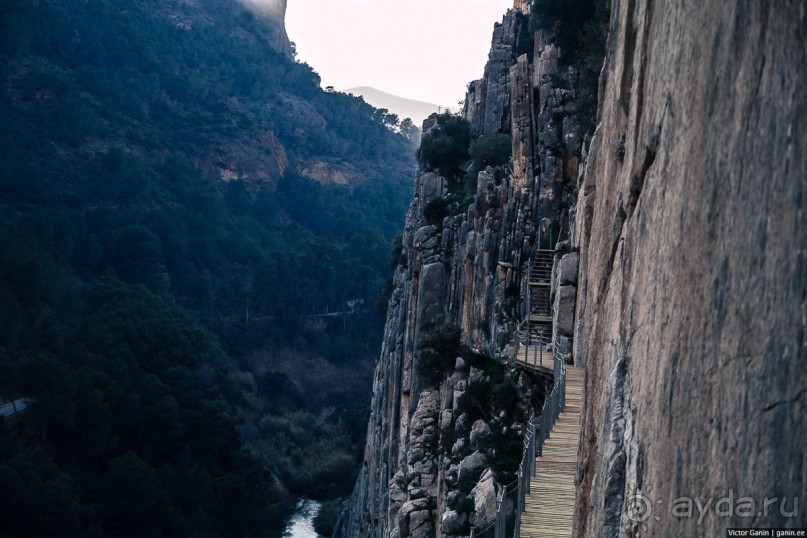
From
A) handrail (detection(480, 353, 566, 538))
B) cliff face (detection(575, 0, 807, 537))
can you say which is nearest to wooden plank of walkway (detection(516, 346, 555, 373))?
handrail (detection(480, 353, 566, 538))

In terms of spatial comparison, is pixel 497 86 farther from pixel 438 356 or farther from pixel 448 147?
pixel 438 356

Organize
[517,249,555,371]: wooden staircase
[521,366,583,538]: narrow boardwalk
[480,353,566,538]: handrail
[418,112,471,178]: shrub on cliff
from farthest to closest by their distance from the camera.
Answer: [418,112,471,178]: shrub on cliff
[517,249,555,371]: wooden staircase
[521,366,583,538]: narrow boardwalk
[480,353,566,538]: handrail

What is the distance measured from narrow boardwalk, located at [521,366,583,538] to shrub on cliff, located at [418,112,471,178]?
32253 mm

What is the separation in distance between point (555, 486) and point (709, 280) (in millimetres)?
7983

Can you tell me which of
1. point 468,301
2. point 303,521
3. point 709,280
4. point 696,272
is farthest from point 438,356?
point 709,280

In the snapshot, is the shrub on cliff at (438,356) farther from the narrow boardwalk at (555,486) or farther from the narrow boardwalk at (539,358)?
the narrow boardwalk at (555,486)

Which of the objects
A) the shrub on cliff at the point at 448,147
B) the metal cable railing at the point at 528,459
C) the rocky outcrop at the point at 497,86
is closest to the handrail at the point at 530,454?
the metal cable railing at the point at 528,459

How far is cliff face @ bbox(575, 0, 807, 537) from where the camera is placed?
2.74 meters

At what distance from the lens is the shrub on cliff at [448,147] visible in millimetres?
45312

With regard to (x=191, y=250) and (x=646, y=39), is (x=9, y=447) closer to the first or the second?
(x=646, y=39)

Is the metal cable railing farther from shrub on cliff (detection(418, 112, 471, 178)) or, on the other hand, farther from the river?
the river

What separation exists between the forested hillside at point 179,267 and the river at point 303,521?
4.23ft

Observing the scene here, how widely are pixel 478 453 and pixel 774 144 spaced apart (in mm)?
19457

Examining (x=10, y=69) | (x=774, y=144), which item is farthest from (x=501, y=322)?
(x=10, y=69)
